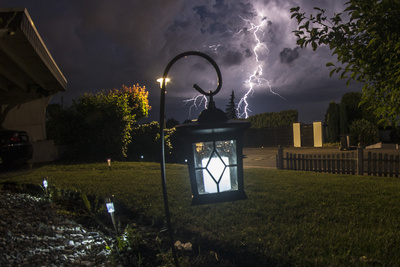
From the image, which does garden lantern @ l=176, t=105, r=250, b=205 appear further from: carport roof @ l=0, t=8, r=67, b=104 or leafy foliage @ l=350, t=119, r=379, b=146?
leafy foliage @ l=350, t=119, r=379, b=146

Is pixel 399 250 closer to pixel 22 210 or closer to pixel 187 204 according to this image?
pixel 187 204

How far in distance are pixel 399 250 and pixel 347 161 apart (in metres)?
7.05

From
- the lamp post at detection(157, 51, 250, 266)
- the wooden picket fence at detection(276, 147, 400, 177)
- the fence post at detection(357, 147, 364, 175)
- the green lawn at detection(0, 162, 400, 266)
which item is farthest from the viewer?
the fence post at detection(357, 147, 364, 175)

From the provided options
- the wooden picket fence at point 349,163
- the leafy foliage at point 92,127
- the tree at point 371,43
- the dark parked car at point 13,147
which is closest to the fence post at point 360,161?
the wooden picket fence at point 349,163

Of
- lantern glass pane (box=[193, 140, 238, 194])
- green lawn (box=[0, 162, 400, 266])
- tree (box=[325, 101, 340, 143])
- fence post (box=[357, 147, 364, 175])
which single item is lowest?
green lawn (box=[0, 162, 400, 266])

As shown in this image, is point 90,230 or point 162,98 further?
point 90,230

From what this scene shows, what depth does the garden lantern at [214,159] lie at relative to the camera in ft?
6.66

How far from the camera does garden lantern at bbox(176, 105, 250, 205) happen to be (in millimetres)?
2031

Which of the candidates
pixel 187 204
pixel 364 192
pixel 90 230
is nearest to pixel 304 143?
pixel 364 192

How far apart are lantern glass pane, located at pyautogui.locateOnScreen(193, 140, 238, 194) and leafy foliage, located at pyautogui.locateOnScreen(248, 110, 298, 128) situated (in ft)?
80.4

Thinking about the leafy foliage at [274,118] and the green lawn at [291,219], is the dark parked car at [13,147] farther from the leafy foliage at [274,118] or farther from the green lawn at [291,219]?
the leafy foliage at [274,118]

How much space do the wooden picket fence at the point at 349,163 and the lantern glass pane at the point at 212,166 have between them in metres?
8.82

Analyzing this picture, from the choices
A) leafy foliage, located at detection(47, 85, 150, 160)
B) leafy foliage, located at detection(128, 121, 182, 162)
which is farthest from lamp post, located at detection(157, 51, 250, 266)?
leafy foliage, located at detection(128, 121, 182, 162)

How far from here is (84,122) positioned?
13.7 m
